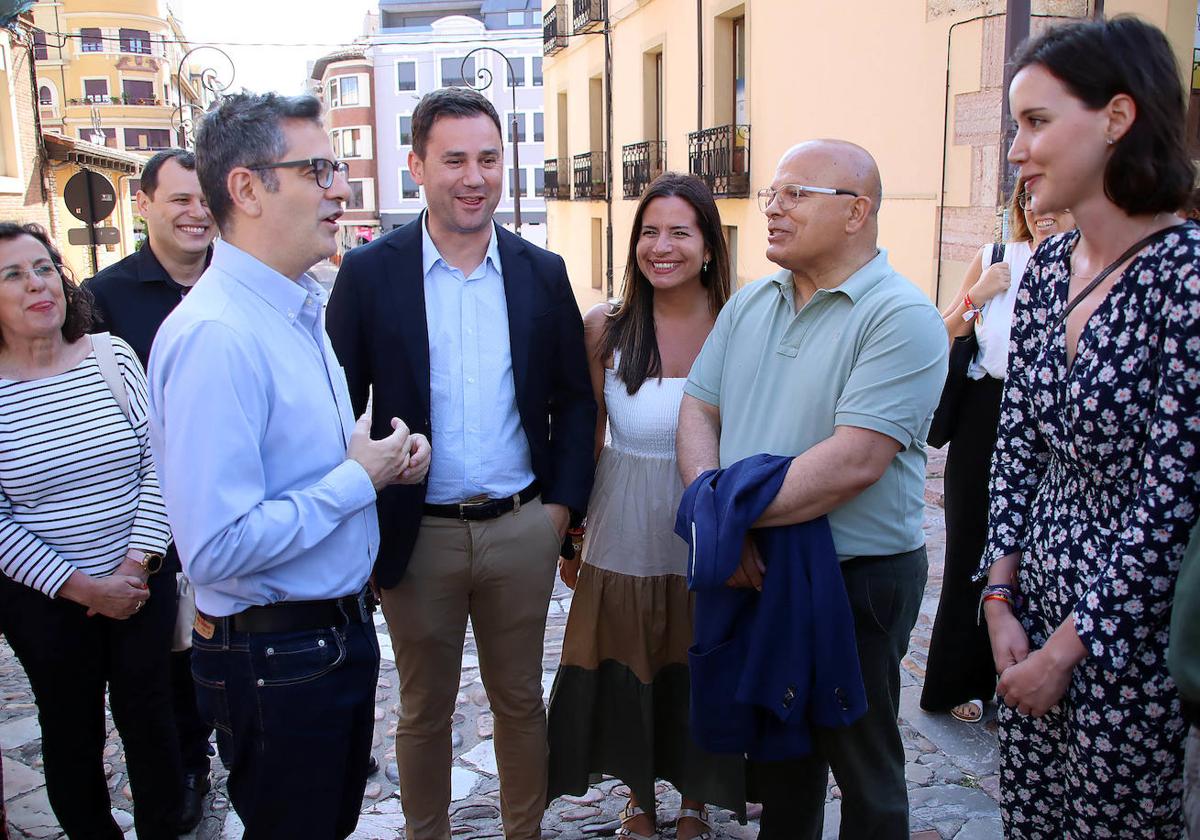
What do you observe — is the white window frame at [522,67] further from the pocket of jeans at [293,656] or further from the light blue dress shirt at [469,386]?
the pocket of jeans at [293,656]

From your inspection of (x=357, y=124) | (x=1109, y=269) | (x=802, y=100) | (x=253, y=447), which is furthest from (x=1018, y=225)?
(x=357, y=124)

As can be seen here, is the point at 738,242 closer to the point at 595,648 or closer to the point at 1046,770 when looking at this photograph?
the point at 595,648

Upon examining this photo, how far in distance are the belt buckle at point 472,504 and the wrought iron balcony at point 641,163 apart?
12.4 m

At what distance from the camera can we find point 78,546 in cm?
261

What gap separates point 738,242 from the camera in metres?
12.3

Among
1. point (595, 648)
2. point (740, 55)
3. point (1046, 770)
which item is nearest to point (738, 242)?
point (740, 55)

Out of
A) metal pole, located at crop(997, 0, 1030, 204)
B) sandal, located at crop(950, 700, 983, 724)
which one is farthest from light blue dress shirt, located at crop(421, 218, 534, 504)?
metal pole, located at crop(997, 0, 1030, 204)

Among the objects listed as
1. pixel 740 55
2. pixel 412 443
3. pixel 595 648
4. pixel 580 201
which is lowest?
pixel 595 648

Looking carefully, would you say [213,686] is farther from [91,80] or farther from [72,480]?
[91,80]

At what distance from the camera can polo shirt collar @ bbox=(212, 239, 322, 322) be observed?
76.1 inches

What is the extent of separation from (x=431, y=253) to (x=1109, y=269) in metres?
1.79

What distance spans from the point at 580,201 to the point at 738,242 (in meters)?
8.62

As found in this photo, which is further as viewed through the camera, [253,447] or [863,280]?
[863,280]

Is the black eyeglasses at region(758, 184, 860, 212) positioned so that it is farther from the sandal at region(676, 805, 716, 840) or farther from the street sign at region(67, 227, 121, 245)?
the street sign at region(67, 227, 121, 245)
